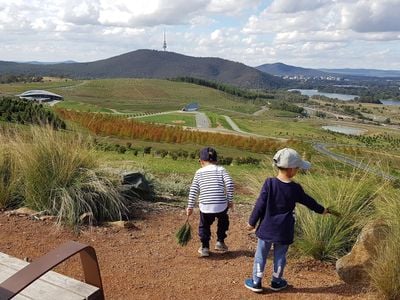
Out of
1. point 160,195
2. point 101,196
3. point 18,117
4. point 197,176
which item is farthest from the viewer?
point 18,117

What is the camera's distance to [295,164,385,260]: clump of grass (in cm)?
541

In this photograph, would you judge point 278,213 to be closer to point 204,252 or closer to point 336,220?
point 336,220

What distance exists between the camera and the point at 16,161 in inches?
264

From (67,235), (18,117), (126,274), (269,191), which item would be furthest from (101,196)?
(18,117)

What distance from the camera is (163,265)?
206 inches

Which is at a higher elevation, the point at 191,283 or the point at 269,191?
the point at 269,191

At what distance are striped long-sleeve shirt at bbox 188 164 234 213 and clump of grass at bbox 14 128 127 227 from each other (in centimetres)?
148

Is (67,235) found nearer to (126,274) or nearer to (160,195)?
(126,274)

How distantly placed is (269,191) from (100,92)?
14755cm

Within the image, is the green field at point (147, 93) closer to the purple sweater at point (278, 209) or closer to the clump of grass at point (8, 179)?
the clump of grass at point (8, 179)

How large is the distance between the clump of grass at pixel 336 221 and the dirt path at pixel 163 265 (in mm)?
196

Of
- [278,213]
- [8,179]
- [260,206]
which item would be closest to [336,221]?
A: [278,213]

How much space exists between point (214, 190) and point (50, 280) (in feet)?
8.41

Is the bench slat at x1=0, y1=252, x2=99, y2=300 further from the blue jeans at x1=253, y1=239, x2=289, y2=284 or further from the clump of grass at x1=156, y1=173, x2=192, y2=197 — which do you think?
the clump of grass at x1=156, y1=173, x2=192, y2=197
